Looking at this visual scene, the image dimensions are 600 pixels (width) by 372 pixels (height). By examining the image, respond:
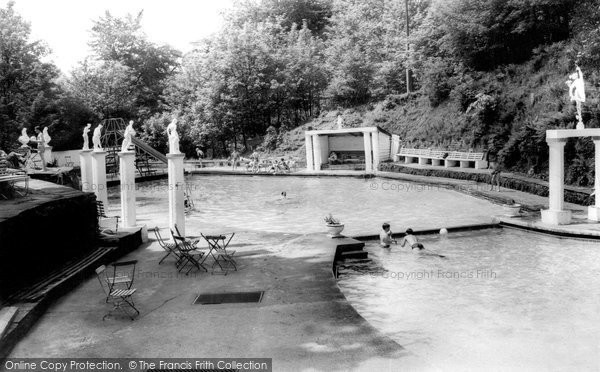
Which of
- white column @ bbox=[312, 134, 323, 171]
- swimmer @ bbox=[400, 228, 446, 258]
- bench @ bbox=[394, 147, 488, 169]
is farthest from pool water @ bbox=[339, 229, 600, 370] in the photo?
white column @ bbox=[312, 134, 323, 171]

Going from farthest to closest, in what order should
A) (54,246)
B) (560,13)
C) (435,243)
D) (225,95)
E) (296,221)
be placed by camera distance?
(225,95) → (560,13) → (296,221) → (435,243) → (54,246)

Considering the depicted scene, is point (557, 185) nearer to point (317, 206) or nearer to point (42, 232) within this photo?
point (317, 206)

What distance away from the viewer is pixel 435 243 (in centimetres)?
1502

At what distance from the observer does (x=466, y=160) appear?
3020 centimetres

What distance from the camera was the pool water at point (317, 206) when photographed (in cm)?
1786

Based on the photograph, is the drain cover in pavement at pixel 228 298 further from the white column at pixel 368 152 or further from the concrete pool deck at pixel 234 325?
the white column at pixel 368 152

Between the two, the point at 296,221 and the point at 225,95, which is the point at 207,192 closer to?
the point at 296,221

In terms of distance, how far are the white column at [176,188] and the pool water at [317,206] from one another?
3310 millimetres

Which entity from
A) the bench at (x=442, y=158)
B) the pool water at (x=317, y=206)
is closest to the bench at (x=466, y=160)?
the bench at (x=442, y=158)

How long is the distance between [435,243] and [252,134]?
126ft

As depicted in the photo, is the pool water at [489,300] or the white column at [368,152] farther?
the white column at [368,152]

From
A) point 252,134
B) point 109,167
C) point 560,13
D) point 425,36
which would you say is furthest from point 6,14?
point 560,13

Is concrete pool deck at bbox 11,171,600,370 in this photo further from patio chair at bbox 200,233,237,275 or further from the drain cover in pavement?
patio chair at bbox 200,233,237,275

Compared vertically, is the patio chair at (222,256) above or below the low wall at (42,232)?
below
